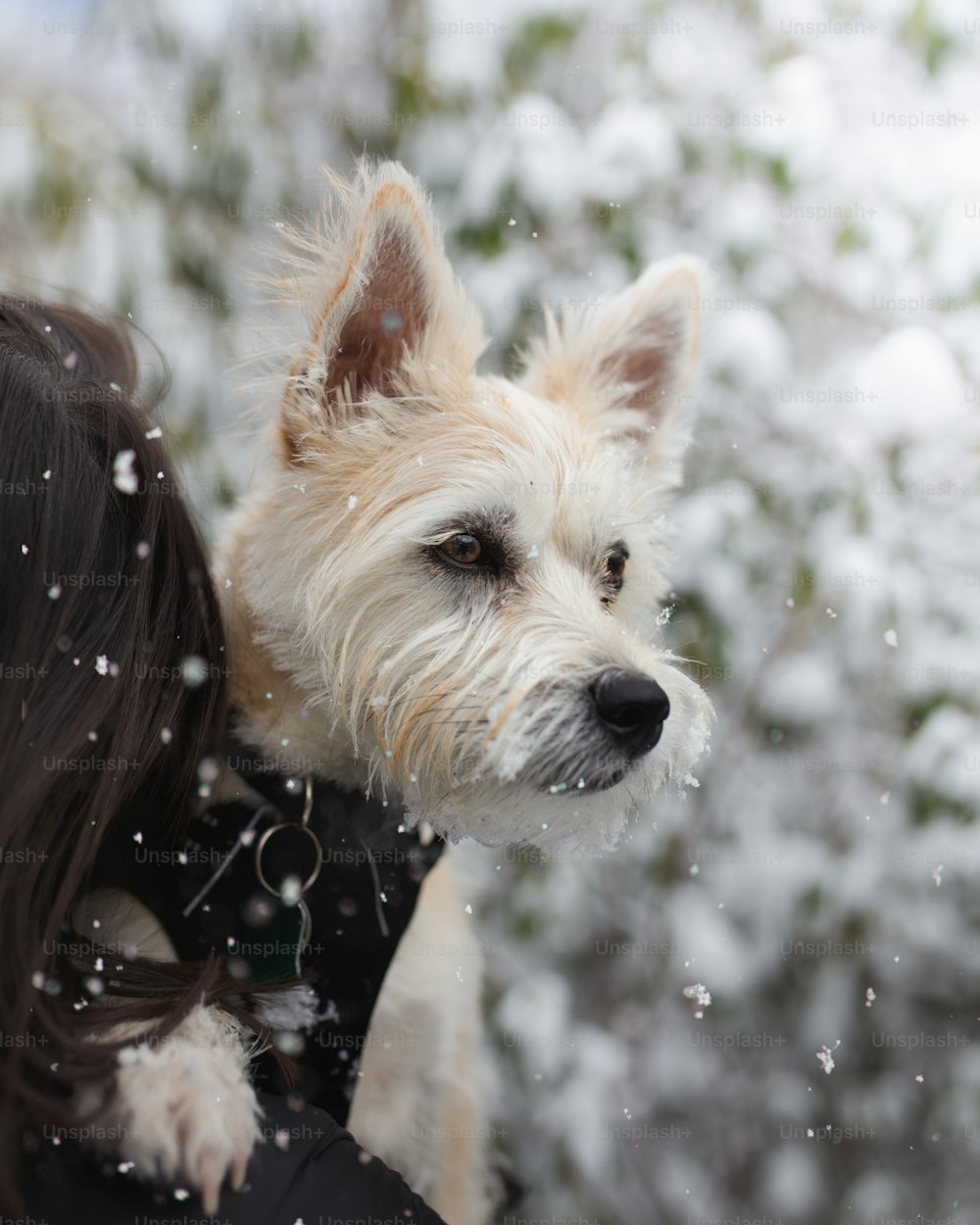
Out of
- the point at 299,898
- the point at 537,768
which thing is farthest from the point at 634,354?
the point at 299,898

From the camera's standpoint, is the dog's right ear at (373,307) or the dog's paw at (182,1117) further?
the dog's right ear at (373,307)

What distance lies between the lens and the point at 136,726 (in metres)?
1.25

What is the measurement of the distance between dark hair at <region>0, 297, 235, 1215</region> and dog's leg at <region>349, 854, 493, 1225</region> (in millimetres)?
638

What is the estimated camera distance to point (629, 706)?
1.49 metres

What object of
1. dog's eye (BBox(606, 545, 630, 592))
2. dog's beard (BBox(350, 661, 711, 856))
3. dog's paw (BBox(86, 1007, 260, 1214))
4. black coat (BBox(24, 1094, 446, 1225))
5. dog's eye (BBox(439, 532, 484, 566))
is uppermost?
dog's eye (BBox(439, 532, 484, 566))

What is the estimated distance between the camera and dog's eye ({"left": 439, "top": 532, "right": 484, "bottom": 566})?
1.66 meters

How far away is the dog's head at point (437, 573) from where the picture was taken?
153 centimetres

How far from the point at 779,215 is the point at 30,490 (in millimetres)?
2790

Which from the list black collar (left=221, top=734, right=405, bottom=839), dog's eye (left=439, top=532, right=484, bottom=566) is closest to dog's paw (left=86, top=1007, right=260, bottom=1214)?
black collar (left=221, top=734, right=405, bottom=839)

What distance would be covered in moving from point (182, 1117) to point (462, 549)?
39.3 inches

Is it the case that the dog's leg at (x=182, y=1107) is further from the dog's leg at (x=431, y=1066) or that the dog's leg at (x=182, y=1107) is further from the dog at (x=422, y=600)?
the dog's leg at (x=431, y=1066)

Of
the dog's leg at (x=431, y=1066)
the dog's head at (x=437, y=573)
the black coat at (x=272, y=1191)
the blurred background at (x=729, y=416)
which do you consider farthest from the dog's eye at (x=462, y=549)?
the blurred background at (x=729, y=416)

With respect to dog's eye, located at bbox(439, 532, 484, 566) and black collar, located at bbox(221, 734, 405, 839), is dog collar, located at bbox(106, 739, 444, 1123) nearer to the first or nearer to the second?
black collar, located at bbox(221, 734, 405, 839)

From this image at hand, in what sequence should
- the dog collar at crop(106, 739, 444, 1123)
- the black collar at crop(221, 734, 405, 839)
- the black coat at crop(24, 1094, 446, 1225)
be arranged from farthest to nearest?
the black collar at crop(221, 734, 405, 839)
the dog collar at crop(106, 739, 444, 1123)
the black coat at crop(24, 1094, 446, 1225)
